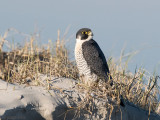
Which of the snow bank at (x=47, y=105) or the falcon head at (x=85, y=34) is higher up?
the falcon head at (x=85, y=34)

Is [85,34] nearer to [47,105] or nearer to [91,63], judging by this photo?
[91,63]

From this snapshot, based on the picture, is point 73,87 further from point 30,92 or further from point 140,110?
point 140,110

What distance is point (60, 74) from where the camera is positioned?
519 centimetres

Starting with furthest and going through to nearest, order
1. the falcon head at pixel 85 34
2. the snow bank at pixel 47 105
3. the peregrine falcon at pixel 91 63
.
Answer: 1. the falcon head at pixel 85 34
2. the peregrine falcon at pixel 91 63
3. the snow bank at pixel 47 105

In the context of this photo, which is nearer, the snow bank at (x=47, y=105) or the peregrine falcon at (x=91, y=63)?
the snow bank at (x=47, y=105)

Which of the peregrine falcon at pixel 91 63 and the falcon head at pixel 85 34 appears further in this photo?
the falcon head at pixel 85 34

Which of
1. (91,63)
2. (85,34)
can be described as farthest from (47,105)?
(85,34)

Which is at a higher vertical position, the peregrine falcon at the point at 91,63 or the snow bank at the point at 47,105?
the peregrine falcon at the point at 91,63

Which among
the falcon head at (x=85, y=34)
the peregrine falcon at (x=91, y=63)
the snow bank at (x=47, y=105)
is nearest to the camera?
the snow bank at (x=47, y=105)

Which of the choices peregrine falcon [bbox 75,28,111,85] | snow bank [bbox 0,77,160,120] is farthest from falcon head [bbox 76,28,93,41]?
snow bank [bbox 0,77,160,120]

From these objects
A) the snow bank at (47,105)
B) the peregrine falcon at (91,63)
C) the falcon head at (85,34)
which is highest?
the falcon head at (85,34)

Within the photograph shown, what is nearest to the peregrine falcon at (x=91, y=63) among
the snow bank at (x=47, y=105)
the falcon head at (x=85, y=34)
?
the falcon head at (x=85, y=34)

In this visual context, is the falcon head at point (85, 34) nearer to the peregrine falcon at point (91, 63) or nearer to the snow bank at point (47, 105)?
the peregrine falcon at point (91, 63)

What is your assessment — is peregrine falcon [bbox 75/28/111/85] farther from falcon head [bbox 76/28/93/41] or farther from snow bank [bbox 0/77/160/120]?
snow bank [bbox 0/77/160/120]
